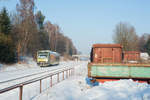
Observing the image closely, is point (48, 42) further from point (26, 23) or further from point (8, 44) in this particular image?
point (8, 44)

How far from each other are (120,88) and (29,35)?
111 feet

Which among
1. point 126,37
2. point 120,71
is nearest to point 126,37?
point 126,37

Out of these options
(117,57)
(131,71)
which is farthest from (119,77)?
(117,57)

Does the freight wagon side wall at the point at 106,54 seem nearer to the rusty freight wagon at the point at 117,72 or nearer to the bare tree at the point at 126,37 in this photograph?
the rusty freight wagon at the point at 117,72

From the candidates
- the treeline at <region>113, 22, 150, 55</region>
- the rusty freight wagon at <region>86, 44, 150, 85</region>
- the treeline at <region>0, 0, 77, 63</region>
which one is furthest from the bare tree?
the rusty freight wagon at <region>86, 44, 150, 85</region>

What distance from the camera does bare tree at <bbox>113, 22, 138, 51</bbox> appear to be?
4906cm

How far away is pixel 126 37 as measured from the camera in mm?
49469

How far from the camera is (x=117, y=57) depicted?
18.4 metres

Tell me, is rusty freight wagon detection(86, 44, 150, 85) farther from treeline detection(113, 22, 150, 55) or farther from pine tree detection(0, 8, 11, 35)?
treeline detection(113, 22, 150, 55)

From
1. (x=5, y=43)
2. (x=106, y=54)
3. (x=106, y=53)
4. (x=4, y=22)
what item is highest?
(x=4, y=22)

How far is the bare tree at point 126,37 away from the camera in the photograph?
4906 cm

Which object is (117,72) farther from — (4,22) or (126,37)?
(126,37)

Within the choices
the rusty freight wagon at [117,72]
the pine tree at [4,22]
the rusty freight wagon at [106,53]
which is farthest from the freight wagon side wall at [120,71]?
the pine tree at [4,22]

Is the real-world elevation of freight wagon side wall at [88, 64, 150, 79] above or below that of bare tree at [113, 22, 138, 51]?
below
